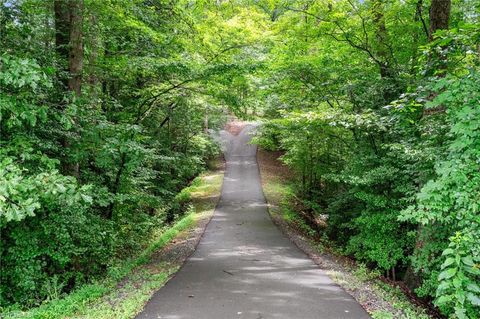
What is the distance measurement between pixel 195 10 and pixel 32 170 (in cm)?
667

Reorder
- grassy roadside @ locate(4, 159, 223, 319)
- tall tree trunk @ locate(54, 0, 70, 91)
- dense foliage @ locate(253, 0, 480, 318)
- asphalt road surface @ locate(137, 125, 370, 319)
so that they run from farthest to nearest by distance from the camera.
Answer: tall tree trunk @ locate(54, 0, 70, 91) < asphalt road surface @ locate(137, 125, 370, 319) < grassy roadside @ locate(4, 159, 223, 319) < dense foliage @ locate(253, 0, 480, 318)

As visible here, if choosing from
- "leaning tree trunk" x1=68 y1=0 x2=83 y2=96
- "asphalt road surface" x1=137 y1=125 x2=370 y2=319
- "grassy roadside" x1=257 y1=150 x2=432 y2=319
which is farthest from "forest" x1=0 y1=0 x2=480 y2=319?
"asphalt road surface" x1=137 y1=125 x2=370 y2=319

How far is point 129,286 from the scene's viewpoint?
6301mm

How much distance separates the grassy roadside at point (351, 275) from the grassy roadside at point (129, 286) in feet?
10.3

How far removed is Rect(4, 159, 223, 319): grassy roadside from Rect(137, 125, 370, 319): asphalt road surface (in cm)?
23

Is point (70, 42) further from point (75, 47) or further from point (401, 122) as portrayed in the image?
point (401, 122)

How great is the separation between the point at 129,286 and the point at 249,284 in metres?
2.18

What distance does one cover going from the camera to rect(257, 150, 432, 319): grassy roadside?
5469mm

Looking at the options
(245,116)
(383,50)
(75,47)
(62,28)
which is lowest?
(245,116)

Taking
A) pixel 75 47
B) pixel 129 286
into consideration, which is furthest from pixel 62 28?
pixel 129 286

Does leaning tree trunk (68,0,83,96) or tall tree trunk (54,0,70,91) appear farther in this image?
tall tree trunk (54,0,70,91)

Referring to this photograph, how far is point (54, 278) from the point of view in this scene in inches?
245

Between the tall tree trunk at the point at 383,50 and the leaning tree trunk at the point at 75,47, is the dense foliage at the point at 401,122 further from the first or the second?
the leaning tree trunk at the point at 75,47

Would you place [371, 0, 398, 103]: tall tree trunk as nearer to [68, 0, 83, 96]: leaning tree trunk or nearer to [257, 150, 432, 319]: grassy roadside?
[257, 150, 432, 319]: grassy roadside
